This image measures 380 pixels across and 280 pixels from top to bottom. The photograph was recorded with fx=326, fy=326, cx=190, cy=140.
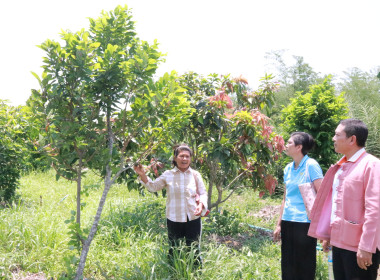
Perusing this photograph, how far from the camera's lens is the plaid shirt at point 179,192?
316cm

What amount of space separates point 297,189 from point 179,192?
3.69ft

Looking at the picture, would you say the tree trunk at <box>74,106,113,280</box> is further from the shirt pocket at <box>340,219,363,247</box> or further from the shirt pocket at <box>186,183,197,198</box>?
the shirt pocket at <box>340,219,363,247</box>

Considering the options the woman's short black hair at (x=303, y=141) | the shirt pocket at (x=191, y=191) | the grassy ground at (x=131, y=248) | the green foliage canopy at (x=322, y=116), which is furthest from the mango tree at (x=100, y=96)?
the green foliage canopy at (x=322, y=116)

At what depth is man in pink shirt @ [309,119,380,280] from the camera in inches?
80.1

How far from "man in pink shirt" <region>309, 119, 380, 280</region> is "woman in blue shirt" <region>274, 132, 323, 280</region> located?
0.56 metres

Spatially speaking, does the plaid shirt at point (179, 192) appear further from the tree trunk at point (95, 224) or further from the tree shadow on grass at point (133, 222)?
the tree shadow on grass at point (133, 222)

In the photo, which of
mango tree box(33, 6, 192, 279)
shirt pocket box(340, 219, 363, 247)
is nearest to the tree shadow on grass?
mango tree box(33, 6, 192, 279)

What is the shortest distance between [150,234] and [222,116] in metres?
1.89

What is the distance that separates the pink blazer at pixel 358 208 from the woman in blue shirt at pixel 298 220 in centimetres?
64

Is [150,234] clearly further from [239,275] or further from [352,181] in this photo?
[352,181]

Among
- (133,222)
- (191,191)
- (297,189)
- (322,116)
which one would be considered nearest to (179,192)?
(191,191)

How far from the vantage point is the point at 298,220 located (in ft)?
9.87

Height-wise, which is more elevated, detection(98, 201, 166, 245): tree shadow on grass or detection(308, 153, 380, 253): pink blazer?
detection(308, 153, 380, 253): pink blazer

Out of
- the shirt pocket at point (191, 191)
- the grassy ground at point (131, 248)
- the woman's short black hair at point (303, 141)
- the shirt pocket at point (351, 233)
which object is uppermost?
the woman's short black hair at point (303, 141)
